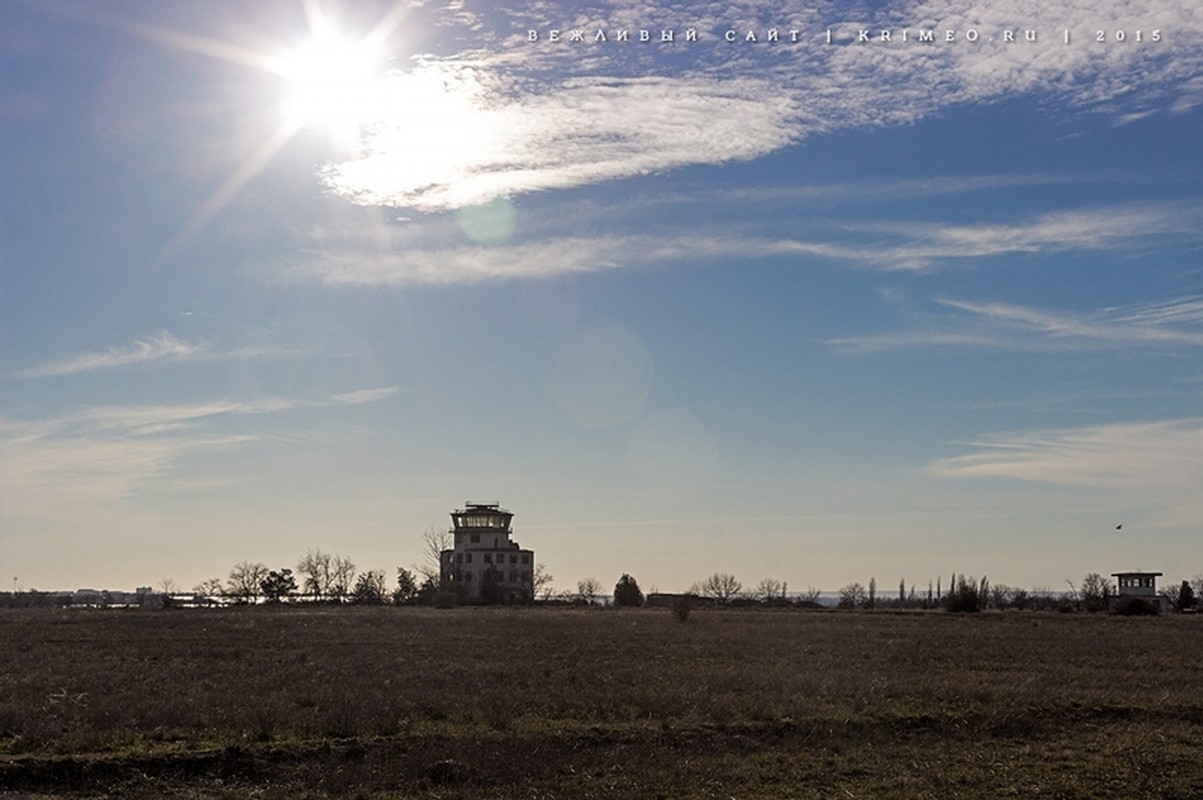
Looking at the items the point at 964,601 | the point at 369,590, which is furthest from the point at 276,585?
the point at 964,601

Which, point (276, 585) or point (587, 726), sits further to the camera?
point (276, 585)

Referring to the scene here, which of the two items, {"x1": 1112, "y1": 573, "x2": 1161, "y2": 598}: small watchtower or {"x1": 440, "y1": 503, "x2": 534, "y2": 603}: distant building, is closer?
{"x1": 1112, "y1": 573, "x2": 1161, "y2": 598}: small watchtower

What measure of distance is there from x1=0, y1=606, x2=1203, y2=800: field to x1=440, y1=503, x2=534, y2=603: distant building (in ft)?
328

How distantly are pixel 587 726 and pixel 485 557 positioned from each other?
397 ft

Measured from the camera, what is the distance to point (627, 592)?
13350cm

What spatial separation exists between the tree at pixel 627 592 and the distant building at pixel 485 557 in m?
11.0

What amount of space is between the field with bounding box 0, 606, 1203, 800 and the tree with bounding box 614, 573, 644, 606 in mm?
95106

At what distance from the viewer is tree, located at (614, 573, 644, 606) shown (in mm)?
133250

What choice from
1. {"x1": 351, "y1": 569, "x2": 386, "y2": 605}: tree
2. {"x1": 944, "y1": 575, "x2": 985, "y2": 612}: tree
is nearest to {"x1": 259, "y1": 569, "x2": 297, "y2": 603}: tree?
{"x1": 351, "y1": 569, "x2": 386, "y2": 605}: tree

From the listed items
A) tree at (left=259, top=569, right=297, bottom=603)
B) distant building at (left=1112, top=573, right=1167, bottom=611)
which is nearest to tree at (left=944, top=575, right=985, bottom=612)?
distant building at (left=1112, top=573, right=1167, bottom=611)

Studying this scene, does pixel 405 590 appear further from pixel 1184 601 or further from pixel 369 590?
pixel 1184 601

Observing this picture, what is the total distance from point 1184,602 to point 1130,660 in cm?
8790

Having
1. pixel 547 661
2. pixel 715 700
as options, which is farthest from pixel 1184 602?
pixel 715 700

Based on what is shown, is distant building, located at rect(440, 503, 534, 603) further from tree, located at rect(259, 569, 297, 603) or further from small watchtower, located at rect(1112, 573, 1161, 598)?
small watchtower, located at rect(1112, 573, 1161, 598)
